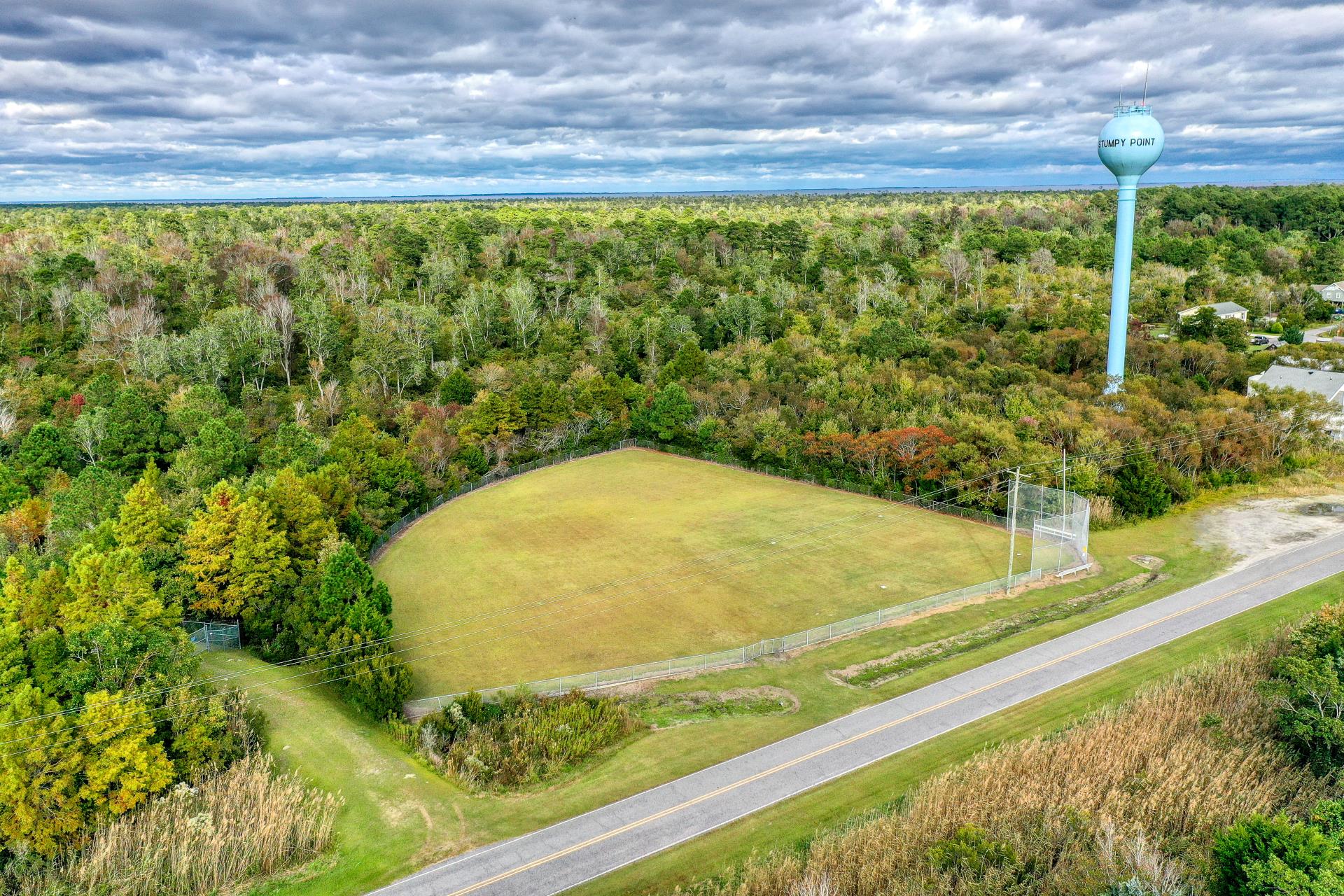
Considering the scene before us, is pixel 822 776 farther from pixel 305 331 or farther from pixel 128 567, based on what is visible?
pixel 305 331

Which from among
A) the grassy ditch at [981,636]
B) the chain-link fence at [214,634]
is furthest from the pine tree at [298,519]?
the grassy ditch at [981,636]

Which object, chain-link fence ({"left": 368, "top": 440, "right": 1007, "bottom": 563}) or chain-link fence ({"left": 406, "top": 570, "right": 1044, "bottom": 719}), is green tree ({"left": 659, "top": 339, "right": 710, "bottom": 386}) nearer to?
chain-link fence ({"left": 368, "top": 440, "right": 1007, "bottom": 563})

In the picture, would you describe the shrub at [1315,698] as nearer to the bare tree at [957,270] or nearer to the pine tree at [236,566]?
the pine tree at [236,566]

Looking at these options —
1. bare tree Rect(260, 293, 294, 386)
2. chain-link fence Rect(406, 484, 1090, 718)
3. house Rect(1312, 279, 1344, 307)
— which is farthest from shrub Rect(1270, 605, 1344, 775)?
house Rect(1312, 279, 1344, 307)

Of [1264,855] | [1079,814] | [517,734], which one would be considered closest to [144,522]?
[517,734]

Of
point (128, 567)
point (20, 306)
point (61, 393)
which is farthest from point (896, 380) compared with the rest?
point (20, 306)

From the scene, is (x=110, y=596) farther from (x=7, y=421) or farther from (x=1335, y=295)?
(x=1335, y=295)
